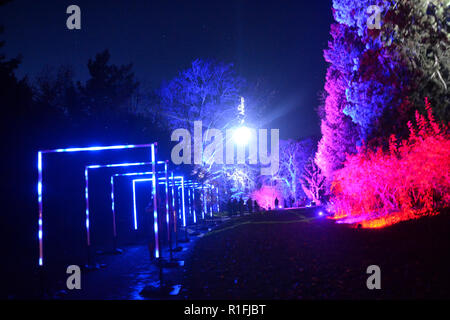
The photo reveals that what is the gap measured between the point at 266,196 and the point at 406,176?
43.0 meters

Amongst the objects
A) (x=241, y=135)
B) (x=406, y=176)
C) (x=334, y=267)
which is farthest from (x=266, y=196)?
(x=334, y=267)

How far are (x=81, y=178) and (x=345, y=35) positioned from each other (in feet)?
53.5

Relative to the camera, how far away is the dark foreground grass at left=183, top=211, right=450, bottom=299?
24.1ft

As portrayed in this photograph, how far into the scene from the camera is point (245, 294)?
25.5 ft

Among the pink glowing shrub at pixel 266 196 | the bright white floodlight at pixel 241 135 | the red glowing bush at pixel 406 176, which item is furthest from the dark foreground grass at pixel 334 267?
the pink glowing shrub at pixel 266 196

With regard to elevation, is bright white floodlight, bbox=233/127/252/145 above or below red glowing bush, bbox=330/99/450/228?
above

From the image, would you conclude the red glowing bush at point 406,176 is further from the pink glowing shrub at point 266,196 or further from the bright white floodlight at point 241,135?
the pink glowing shrub at point 266,196

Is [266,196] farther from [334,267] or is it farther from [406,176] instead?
[334,267]

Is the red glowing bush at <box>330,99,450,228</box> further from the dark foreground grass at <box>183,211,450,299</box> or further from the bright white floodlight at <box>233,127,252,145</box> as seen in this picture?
the bright white floodlight at <box>233,127,252,145</box>

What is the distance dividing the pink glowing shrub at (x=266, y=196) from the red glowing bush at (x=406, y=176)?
36517 mm

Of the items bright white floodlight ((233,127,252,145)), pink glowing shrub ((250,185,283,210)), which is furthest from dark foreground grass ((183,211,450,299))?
pink glowing shrub ((250,185,283,210))

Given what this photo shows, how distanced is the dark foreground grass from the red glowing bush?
231 cm

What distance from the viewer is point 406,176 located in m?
16.2

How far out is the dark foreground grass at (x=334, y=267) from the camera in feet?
24.1
